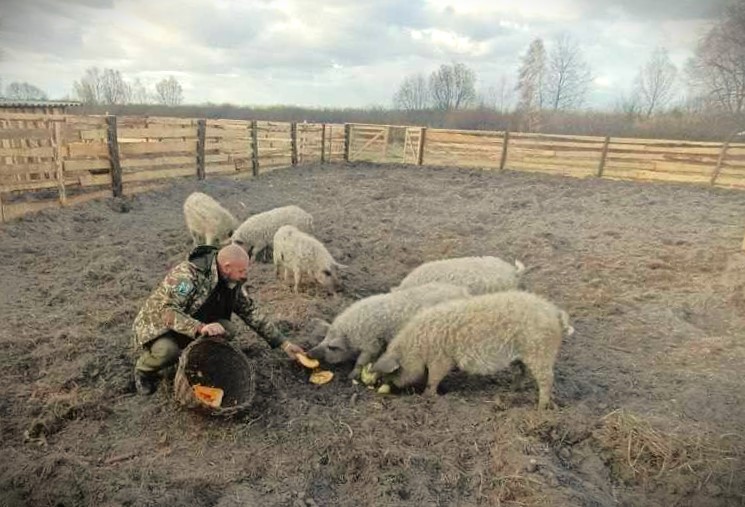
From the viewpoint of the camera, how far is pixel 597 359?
5.40m

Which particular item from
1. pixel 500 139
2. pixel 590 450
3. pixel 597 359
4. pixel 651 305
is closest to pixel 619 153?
pixel 500 139

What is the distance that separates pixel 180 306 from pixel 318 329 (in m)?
1.80

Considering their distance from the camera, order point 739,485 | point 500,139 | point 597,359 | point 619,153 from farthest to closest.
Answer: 1. point 500,139
2. point 619,153
3. point 597,359
4. point 739,485

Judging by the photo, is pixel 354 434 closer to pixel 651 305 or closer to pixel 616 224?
pixel 651 305

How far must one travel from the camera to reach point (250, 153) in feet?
57.2

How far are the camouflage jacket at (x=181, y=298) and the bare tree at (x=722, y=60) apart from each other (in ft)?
12.9

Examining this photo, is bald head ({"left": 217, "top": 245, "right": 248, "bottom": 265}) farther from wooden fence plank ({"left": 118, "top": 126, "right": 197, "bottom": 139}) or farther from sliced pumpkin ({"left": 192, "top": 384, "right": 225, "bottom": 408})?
wooden fence plank ({"left": 118, "top": 126, "right": 197, "bottom": 139})

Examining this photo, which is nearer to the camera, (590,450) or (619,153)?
(590,450)

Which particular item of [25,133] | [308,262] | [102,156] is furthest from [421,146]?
[308,262]

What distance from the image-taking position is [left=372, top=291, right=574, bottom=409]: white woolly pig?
448 cm

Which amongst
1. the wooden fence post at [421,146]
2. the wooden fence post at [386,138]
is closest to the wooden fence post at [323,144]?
the wooden fence post at [386,138]

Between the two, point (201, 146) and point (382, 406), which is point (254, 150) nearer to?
point (201, 146)

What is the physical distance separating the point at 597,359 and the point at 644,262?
368 cm

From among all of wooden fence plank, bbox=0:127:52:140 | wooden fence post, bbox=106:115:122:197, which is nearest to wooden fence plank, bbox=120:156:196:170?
wooden fence post, bbox=106:115:122:197
